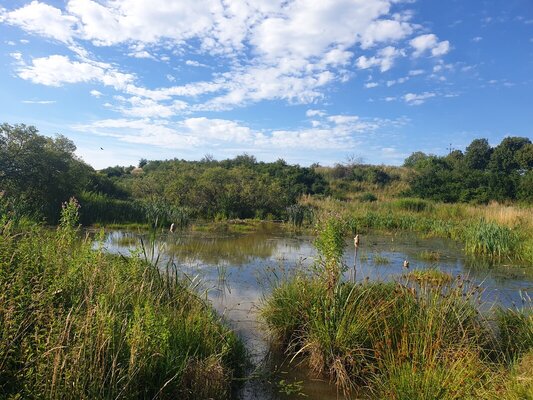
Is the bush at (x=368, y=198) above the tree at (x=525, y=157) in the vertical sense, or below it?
below

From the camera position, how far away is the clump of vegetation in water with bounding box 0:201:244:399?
111 inches

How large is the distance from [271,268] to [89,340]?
6.85 meters

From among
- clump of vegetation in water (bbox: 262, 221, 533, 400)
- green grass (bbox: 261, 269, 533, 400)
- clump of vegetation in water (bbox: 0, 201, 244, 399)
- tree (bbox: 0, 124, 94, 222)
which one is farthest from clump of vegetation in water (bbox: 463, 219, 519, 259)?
tree (bbox: 0, 124, 94, 222)

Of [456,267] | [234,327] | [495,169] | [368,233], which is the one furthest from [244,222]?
[495,169]

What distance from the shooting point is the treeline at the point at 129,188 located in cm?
1695

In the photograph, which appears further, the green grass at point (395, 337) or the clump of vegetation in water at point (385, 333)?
the clump of vegetation in water at point (385, 333)

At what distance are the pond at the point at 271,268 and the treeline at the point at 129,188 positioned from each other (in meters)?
2.13

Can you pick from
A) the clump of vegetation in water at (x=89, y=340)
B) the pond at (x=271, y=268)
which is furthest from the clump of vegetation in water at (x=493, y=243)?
the clump of vegetation in water at (x=89, y=340)

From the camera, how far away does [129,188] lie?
29.7 metres

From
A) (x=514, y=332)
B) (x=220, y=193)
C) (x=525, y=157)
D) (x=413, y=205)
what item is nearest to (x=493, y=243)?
(x=514, y=332)

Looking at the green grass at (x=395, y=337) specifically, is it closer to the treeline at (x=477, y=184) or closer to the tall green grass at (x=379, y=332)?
the tall green grass at (x=379, y=332)

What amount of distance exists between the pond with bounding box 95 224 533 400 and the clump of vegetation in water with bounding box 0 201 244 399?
617mm

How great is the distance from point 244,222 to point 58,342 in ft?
62.9

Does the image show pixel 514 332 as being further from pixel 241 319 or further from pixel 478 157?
pixel 478 157
